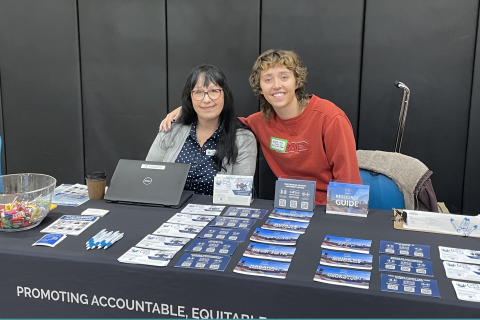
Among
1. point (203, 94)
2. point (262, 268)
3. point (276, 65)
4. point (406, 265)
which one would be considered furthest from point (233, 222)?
point (276, 65)

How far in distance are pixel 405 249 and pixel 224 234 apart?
59 cm

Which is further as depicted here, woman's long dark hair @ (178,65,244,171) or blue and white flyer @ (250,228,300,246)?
woman's long dark hair @ (178,65,244,171)

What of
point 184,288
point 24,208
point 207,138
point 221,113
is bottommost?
point 184,288

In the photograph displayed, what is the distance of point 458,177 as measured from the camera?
113 inches

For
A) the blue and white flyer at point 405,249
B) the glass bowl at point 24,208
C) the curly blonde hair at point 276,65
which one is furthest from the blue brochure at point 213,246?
the curly blonde hair at point 276,65

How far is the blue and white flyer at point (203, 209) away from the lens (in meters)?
1.63

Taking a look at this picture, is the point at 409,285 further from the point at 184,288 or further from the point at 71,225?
the point at 71,225

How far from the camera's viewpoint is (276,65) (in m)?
2.00

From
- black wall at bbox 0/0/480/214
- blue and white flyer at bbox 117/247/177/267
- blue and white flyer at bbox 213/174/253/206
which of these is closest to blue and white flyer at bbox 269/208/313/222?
blue and white flyer at bbox 213/174/253/206

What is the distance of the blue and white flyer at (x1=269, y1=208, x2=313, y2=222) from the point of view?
157cm

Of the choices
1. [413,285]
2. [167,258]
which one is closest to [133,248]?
[167,258]

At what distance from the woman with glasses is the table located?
2.09 ft

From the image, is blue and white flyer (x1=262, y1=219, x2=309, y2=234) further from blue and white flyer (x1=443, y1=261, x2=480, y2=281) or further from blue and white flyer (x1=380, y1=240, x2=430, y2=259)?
blue and white flyer (x1=443, y1=261, x2=480, y2=281)

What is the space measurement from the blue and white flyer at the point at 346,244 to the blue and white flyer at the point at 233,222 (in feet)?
0.94
